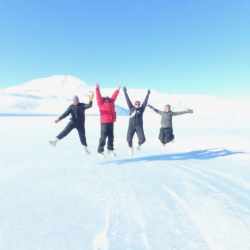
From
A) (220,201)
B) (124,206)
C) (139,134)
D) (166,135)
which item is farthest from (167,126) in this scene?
(124,206)

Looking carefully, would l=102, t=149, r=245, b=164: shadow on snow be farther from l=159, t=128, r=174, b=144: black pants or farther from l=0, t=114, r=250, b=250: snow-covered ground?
l=159, t=128, r=174, b=144: black pants

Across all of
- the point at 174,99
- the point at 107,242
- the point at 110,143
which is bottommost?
the point at 107,242

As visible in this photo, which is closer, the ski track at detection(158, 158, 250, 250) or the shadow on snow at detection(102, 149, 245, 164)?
the ski track at detection(158, 158, 250, 250)

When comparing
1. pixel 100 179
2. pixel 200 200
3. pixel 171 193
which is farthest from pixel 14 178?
pixel 200 200

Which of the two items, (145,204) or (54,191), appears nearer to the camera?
(145,204)

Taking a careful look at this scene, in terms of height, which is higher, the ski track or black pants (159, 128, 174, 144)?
black pants (159, 128, 174, 144)

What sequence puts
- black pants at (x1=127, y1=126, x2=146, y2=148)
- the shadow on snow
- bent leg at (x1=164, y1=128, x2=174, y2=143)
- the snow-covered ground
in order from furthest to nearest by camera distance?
bent leg at (x1=164, y1=128, x2=174, y2=143) → black pants at (x1=127, y1=126, x2=146, y2=148) → the shadow on snow → the snow-covered ground

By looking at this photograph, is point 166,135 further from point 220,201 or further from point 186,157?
point 220,201

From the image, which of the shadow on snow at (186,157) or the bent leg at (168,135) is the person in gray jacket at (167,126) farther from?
the shadow on snow at (186,157)

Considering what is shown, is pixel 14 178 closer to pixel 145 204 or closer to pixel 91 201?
pixel 91 201

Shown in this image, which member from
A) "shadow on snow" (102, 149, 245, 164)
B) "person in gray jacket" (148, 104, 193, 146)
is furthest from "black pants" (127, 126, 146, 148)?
"person in gray jacket" (148, 104, 193, 146)

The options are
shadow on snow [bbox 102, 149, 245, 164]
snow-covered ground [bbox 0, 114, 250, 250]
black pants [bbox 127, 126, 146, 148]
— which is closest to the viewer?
snow-covered ground [bbox 0, 114, 250, 250]

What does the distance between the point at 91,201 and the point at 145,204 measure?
0.81 metres

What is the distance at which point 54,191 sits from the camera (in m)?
3.27
